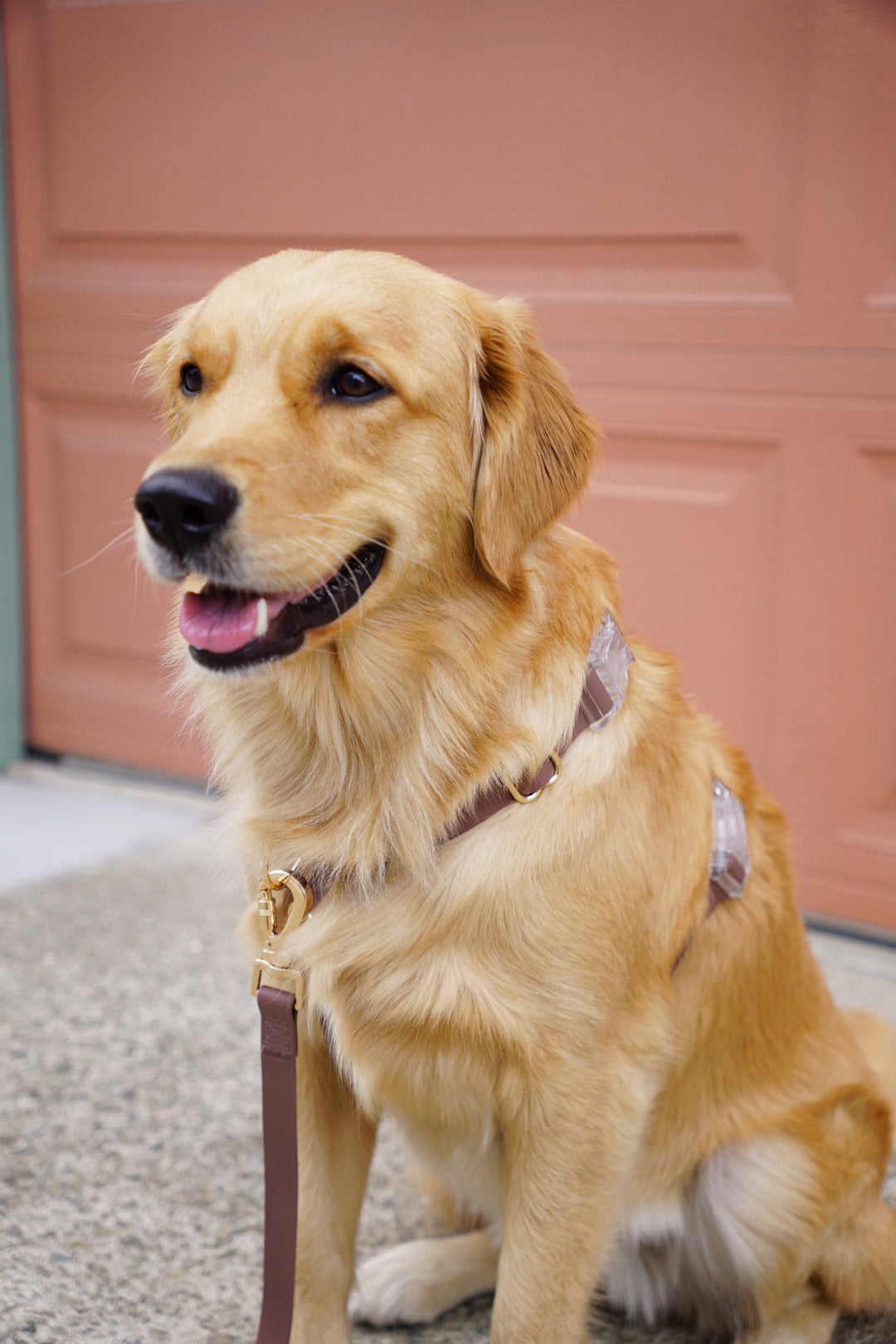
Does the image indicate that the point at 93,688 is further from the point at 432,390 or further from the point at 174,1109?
the point at 432,390

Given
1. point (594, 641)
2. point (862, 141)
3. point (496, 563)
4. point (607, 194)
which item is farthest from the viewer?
point (607, 194)

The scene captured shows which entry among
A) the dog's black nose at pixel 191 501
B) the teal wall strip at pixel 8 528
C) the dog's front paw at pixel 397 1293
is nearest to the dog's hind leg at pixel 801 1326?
the dog's front paw at pixel 397 1293

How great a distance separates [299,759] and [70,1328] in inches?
39.0

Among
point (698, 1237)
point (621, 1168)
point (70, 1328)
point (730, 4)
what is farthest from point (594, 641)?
point (730, 4)

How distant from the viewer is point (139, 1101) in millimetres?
2455

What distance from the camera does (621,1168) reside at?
160cm

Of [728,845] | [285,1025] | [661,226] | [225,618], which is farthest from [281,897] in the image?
[661,226]

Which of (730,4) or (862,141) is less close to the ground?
(730,4)

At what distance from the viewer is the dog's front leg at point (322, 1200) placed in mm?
1722

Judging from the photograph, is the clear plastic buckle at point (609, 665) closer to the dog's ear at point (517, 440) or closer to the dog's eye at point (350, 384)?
the dog's ear at point (517, 440)

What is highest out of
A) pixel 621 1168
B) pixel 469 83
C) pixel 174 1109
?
pixel 469 83

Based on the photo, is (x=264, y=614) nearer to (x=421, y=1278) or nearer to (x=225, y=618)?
(x=225, y=618)

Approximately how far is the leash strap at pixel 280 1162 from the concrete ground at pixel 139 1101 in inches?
12.6

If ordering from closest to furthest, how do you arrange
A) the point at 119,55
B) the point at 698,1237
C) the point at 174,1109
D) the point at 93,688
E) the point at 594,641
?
the point at 594,641 → the point at 698,1237 → the point at 174,1109 → the point at 119,55 → the point at 93,688
